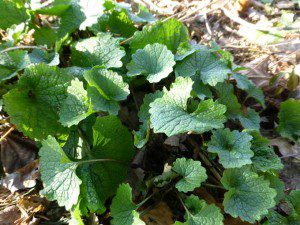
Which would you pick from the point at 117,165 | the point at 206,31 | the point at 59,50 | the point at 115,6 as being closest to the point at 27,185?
the point at 117,165

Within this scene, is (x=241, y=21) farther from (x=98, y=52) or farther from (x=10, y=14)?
(x=10, y=14)

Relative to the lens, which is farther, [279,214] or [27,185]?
[27,185]

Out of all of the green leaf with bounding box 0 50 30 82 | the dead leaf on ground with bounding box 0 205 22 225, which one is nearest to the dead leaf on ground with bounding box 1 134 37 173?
the dead leaf on ground with bounding box 0 205 22 225

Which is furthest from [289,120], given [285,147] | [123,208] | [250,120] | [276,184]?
[123,208]

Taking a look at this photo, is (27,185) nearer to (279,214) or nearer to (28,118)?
(28,118)

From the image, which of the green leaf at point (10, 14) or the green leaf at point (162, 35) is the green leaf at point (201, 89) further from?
the green leaf at point (10, 14)

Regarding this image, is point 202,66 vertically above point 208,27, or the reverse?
point 202,66
